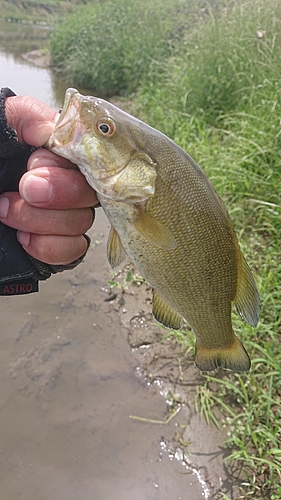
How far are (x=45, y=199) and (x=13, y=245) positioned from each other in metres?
0.35

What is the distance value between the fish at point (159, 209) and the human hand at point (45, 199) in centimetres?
7

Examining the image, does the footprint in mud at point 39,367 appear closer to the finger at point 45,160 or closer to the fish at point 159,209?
the fish at point 159,209

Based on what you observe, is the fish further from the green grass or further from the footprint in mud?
the footprint in mud

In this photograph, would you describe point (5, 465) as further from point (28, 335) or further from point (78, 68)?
point (78, 68)

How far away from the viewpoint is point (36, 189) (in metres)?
1.24

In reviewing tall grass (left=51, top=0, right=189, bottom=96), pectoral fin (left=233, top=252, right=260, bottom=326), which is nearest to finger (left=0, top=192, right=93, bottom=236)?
pectoral fin (left=233, top=252, right=260, bottom=326)

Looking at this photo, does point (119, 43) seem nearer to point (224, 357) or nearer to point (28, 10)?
point (224, 357)

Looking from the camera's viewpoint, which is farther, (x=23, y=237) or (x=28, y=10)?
(x=28, y=10)

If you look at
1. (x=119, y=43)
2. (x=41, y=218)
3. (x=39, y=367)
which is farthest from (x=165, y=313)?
(x=119, y=43)

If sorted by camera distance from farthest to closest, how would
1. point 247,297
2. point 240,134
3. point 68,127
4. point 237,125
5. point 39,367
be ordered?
point 237,125 < point 240,134 < point 39,367 < point 247,297 < point 68,127

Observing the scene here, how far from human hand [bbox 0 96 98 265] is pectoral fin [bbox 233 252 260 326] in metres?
0.60

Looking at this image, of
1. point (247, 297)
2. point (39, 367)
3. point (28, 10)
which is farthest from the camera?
point (28, 10)

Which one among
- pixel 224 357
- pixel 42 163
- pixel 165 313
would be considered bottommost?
pixel 224 357

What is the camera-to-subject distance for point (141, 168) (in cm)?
126
